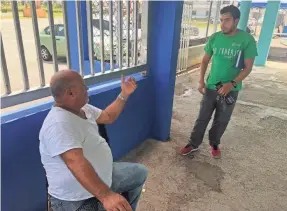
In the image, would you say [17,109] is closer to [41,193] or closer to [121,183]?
[41,193]

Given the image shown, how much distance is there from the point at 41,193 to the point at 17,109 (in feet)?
1.97

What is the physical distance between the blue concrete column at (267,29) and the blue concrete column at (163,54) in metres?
6.11

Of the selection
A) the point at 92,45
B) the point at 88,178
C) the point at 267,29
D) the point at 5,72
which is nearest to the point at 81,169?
the point at 88,178

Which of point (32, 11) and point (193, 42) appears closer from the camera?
point (32, 11)

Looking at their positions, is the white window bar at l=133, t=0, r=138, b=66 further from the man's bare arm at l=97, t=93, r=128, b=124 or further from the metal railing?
the man's bare arm at l=97, t=93, r=128, b=124

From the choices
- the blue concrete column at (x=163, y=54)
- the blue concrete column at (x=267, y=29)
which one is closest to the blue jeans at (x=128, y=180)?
the blue concrete column at (x=163, y=54)

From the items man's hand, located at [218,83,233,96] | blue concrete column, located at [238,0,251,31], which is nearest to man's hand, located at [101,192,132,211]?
man's hand, located at [218,83,233,96]

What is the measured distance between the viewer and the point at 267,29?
7.34m

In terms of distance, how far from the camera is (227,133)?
A: 3.04 meters

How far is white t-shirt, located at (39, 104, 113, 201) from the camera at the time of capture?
39.5 inches

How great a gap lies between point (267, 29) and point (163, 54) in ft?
20.9

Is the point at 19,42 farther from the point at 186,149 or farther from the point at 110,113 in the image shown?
the point at 186,149

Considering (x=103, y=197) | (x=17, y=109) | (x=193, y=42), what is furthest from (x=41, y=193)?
(x=193, y=42)

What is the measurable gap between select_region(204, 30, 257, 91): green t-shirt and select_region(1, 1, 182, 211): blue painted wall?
369 millimetres
